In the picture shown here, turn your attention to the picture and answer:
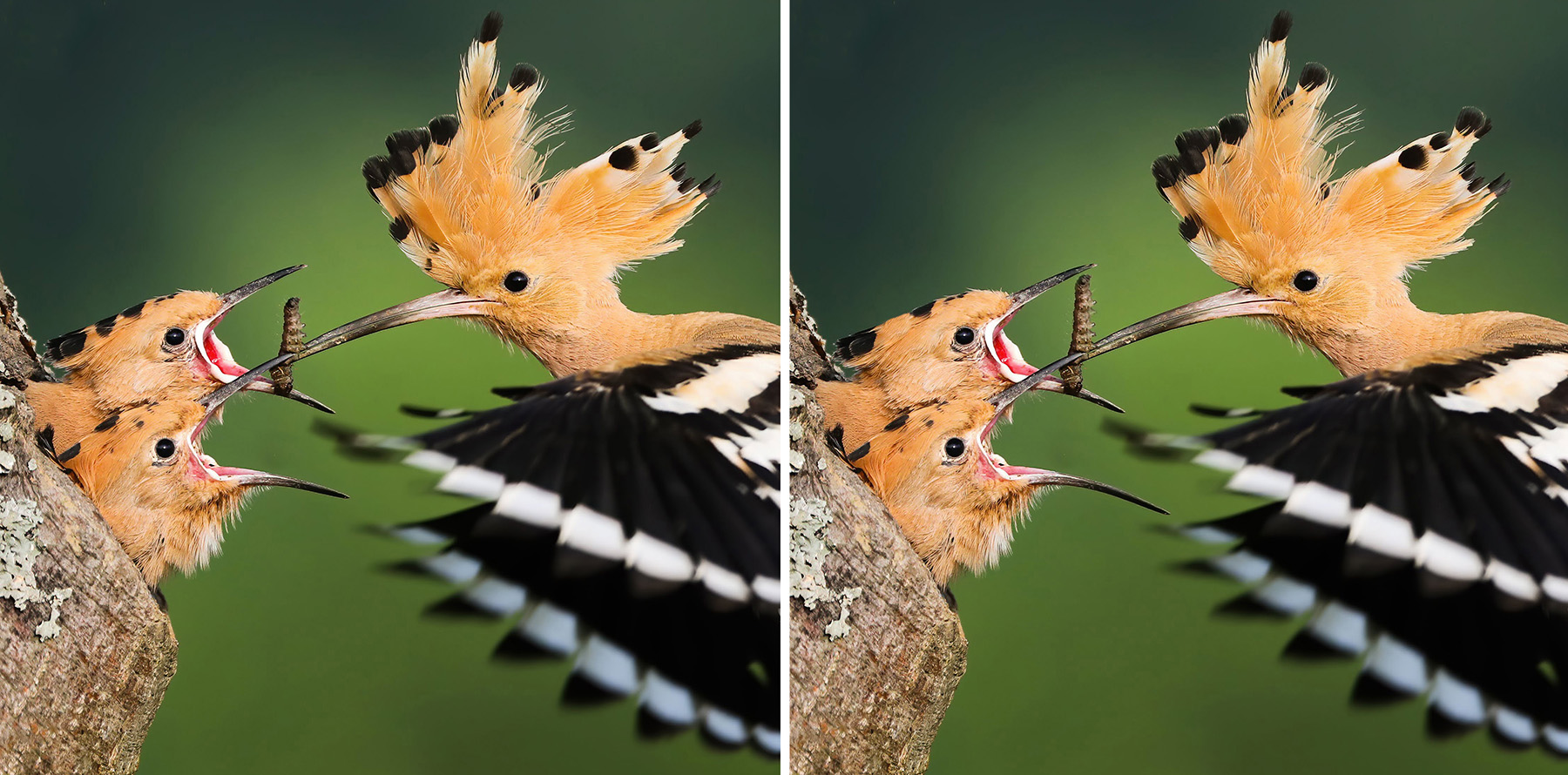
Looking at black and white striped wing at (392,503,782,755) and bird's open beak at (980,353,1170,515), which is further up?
bird's open beak at (980,353,1170,515)

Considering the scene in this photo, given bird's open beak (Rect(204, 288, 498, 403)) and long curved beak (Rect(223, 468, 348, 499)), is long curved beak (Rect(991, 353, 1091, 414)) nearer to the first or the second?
bird's open beak (Rect(204, 288, 498, 403))

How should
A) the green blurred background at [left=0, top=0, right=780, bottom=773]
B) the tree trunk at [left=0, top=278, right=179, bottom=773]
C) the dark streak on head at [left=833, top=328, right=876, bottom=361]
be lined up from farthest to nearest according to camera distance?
the dark streak on head at [left=833, top=328, right=876, bottom=361], the green blurred background at [left=0, top=0, right=780, bottom=773], the tree trunk at [left=0, top=278, right=179, bottom=773]

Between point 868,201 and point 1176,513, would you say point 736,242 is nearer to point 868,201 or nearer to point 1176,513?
point 868,201

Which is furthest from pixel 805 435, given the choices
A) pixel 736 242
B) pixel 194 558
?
pixel 194 558

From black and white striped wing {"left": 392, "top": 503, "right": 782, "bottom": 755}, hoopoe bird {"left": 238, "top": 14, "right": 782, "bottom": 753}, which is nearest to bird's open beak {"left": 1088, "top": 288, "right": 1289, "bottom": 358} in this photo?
hoopoe bird {"left": 238, "top": 14, "right": 782, "bottom": 753}

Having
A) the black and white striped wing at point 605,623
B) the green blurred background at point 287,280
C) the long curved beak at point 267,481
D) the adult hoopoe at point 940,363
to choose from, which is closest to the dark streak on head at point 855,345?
the adult hoopoe at point 940,363

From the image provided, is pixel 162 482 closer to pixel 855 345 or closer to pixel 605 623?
pixel 605 623

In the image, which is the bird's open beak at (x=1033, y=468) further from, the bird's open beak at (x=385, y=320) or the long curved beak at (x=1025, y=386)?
the bird's open beak at (x=385, y=320)

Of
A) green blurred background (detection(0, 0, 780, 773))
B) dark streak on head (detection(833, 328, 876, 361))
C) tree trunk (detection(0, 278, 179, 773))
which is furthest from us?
dark streak on head (detection(833, 328, 876, 361))
